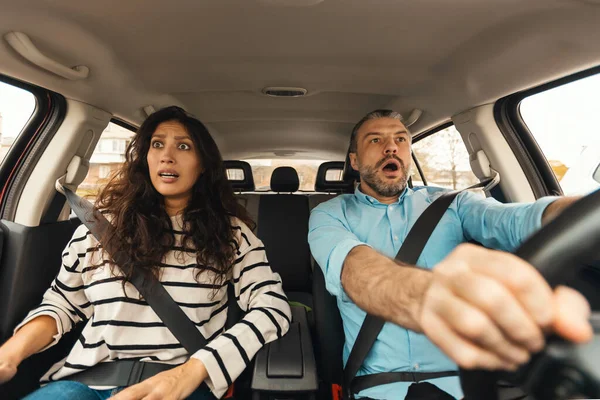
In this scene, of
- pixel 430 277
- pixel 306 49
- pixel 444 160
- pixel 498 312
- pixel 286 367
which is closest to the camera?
pixel 498 312

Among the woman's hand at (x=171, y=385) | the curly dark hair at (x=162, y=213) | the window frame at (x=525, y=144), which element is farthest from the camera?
the window frame at (x=525, y=144)

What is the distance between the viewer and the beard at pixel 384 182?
1.74 m

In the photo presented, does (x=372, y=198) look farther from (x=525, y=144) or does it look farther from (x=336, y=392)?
(x=525, y=144)

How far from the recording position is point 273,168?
10.3ft

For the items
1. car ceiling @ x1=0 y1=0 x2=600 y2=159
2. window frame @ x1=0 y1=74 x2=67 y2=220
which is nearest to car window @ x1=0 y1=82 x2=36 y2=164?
window frame @ x1=0 y1=74 x2=67 y2=220

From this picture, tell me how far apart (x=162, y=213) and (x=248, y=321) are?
1.98ft

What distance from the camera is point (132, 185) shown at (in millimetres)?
1635

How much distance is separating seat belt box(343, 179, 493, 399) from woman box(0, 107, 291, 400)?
0.97ft

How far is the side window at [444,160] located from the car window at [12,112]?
2173mm

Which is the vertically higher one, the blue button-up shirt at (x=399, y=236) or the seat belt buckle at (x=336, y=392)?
the blue button-up shirt at (x=399, y=236)

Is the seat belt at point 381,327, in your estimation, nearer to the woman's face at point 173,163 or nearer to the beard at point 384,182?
the beard at point 384,182

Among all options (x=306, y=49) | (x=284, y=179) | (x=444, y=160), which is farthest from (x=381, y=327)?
(x=284, y=179)

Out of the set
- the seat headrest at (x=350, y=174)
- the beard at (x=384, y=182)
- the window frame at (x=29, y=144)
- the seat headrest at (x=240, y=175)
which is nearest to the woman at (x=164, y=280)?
the window frame at (x=29, y=144)

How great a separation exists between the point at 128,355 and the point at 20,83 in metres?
1.38
